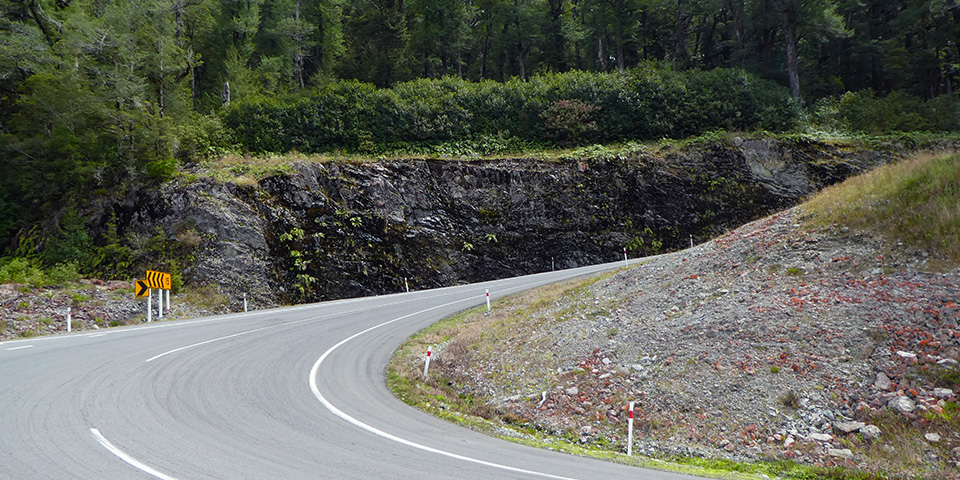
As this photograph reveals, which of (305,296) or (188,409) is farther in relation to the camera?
(305,296)

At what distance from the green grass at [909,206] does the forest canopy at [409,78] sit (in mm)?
19617

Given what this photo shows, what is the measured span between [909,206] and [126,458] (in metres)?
16.2

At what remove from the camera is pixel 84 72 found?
23.7m

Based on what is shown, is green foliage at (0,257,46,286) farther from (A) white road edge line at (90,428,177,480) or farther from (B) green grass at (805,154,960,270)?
(B) green grass at (805,154,960,270)

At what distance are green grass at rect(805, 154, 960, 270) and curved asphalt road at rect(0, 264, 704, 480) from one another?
862 centimetres

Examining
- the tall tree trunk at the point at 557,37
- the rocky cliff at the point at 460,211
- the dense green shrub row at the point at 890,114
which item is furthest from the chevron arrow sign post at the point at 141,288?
the dense green shrub row at the point at 890,114

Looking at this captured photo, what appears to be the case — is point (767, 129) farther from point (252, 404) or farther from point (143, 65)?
point (143, 65)

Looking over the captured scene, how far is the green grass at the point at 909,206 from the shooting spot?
10375 mm

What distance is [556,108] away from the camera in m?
32.0

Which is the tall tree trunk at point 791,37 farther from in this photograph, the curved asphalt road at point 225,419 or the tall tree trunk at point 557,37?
the curved asphalt road at point 225,419

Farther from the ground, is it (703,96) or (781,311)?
(703,96)

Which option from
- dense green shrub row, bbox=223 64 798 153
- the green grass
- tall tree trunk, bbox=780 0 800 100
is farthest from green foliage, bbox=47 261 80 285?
tall tree trunk, bbox=780 0 800 100

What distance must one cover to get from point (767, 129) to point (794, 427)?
30148 millimetres

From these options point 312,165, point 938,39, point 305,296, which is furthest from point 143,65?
point 938,39
